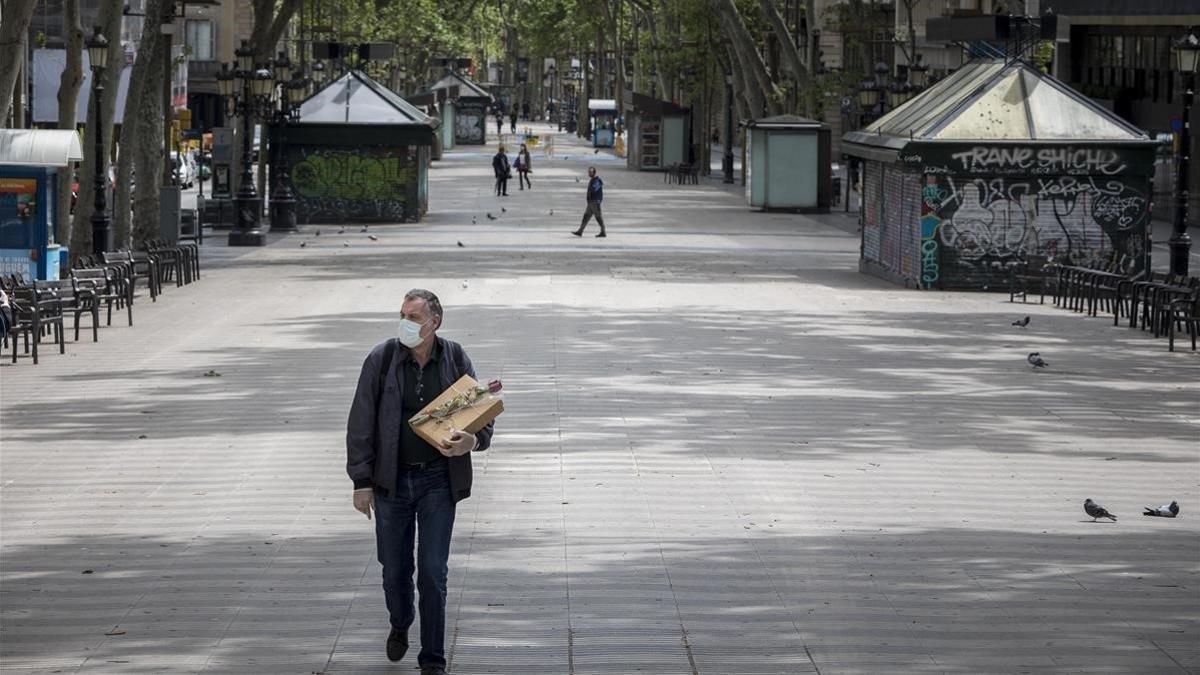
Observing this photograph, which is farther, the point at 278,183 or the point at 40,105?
the point at 40,105

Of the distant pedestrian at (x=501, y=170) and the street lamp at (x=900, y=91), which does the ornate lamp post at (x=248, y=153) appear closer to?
the street lamp at (x=900, y=91)

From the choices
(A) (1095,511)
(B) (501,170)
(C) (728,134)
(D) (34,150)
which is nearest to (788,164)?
(B) (501,170)

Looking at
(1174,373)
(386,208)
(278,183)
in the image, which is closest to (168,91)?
(278,183)

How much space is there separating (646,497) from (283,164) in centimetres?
3279

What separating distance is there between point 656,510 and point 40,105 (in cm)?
4367

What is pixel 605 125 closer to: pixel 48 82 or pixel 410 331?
pixel 48 82

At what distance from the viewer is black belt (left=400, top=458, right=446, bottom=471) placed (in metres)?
8.52

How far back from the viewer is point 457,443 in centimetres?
834

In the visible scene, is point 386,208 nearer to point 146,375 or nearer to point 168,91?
point 168,91

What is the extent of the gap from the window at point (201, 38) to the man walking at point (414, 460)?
7686 cm

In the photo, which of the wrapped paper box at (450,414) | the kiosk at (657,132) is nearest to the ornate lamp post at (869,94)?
the kiosk at (657,132)

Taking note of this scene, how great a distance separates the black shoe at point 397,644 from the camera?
8.84 meters

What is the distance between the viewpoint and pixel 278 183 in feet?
145

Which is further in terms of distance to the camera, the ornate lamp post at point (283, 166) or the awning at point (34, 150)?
the ornate lamp post at point (283, 166)
